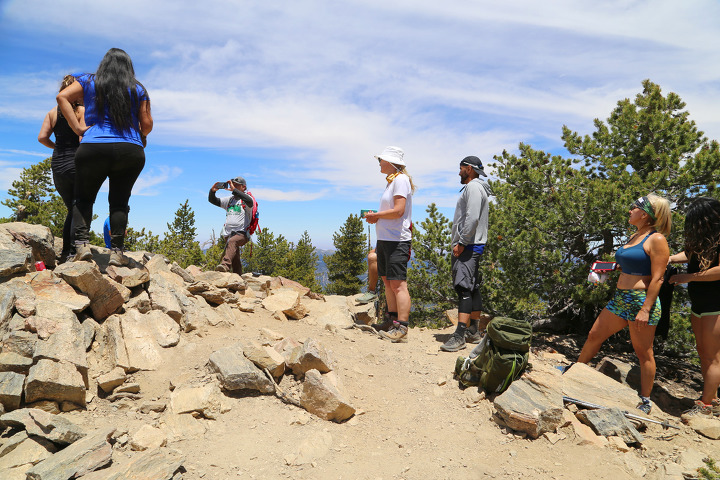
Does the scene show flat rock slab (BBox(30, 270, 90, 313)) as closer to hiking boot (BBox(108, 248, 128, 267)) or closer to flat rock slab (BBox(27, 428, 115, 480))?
hiking boot (BBox(108, 248, 128, 267))

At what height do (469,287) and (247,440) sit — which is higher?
(469,287)

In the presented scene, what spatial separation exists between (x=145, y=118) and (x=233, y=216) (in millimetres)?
3785

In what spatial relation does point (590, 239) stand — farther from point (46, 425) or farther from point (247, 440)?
point (46, 425)

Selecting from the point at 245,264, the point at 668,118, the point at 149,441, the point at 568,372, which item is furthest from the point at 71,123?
the point at 245,264

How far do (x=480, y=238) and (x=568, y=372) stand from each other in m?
1.77

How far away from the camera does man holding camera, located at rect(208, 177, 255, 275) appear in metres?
8.18

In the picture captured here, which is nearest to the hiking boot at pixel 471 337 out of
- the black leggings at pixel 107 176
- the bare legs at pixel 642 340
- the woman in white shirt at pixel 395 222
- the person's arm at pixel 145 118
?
the woman in white shirt at pixel 395 222

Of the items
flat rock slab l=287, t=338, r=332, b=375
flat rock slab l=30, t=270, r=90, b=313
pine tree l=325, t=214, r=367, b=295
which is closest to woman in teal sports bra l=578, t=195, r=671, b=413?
flat rock slab l=287, t=338, r=332, b=375

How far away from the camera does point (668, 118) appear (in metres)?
7.12

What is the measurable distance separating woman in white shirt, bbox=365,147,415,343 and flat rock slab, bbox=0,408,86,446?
3484 mm

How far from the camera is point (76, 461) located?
10.2ft

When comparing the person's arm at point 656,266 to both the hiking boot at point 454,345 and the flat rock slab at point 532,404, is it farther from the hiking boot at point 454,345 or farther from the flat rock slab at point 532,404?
the hiking boot at point 454,345

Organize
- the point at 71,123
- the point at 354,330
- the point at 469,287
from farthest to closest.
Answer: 1. the point at 354,330
2. the point at 469,287
3. the point at 71,123

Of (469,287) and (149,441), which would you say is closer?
(149,441)
